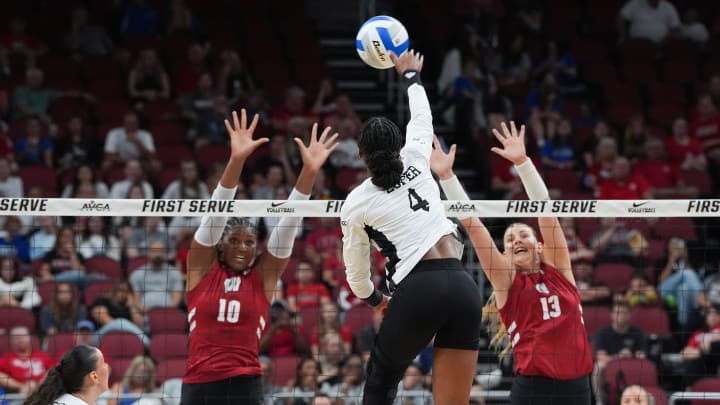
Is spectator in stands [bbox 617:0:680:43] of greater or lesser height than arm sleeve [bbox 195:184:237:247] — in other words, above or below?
above

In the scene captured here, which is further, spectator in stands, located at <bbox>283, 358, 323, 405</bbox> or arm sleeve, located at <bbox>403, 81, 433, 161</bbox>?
spectator in stands, located at <bbox>283, 358, 323, 405</bbox>

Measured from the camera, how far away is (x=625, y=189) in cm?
1397

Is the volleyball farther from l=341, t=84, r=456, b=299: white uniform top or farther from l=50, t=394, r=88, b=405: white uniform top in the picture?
l=50, t=394, r=88, b=405: white uniform top

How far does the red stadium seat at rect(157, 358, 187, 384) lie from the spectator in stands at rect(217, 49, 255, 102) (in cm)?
571

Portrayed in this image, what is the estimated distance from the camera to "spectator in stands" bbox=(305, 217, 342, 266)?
12.3 meters

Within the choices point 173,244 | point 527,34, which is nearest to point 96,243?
point 173,244

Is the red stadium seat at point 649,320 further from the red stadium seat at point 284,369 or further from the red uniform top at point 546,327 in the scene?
the red uniform top at point 546,327

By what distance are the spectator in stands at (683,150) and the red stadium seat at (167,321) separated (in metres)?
7.22

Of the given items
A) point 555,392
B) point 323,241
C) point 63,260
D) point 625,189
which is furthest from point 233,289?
point 625,189

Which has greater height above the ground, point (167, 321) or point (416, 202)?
point (167, 321)

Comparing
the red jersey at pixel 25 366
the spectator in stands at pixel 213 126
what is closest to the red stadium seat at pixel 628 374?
the red jersey at pixel 25 366

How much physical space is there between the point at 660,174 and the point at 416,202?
30.8ft

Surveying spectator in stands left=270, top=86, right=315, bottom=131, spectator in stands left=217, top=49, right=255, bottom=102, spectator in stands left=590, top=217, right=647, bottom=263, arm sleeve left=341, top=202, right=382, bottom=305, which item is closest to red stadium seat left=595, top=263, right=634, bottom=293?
spectator in stands left=590, top=217, right=647, bottom=263

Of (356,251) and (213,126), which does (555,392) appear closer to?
(356,251)
